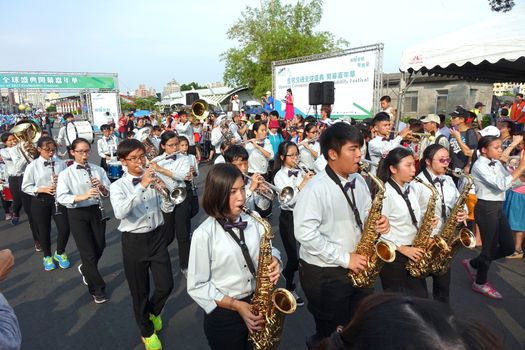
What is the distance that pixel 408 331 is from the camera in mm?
877

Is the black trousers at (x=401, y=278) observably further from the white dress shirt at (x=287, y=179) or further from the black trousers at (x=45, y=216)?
the black trousers at (x=45, y=216)

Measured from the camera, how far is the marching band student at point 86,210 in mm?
4434

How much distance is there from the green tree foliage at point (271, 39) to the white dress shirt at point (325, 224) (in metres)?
31.2

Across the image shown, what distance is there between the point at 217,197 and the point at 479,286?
3982mm

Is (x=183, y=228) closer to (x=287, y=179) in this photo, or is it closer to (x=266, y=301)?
(x=287, y=179)

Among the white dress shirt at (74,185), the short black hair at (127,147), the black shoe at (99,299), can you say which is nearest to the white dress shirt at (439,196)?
the short black hair at (127,147)

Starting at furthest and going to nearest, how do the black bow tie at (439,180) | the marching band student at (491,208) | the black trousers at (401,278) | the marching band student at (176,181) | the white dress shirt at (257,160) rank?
the white dress shirt at (257,160), the marching band student at (176,181), the marching band student at (491,208), the black bow tie at (439,180), the black trousers at (401,278)

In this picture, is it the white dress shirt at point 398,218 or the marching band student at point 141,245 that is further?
the marching band student at point 141,245

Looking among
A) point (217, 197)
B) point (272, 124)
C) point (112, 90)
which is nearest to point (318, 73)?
point (272, 124)

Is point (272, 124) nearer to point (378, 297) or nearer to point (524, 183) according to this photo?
point (524, 183)

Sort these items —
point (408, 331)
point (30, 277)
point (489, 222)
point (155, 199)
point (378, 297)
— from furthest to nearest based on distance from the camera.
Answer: point (30, 277)
point (489, 222)
point (155, 199)
point (378, 297)
point (408, 331)

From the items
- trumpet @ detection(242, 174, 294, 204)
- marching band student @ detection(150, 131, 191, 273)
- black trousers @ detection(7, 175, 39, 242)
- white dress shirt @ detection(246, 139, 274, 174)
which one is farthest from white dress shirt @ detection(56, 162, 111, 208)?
white dress shirt @ detection(246, 139, 274, 174)

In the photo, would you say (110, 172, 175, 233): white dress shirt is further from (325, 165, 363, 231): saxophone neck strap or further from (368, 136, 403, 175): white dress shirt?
(368, 136, 403, 175): white dress shirt

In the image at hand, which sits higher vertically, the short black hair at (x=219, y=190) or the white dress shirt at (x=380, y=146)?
the short black hair at (x=219, y=190)
